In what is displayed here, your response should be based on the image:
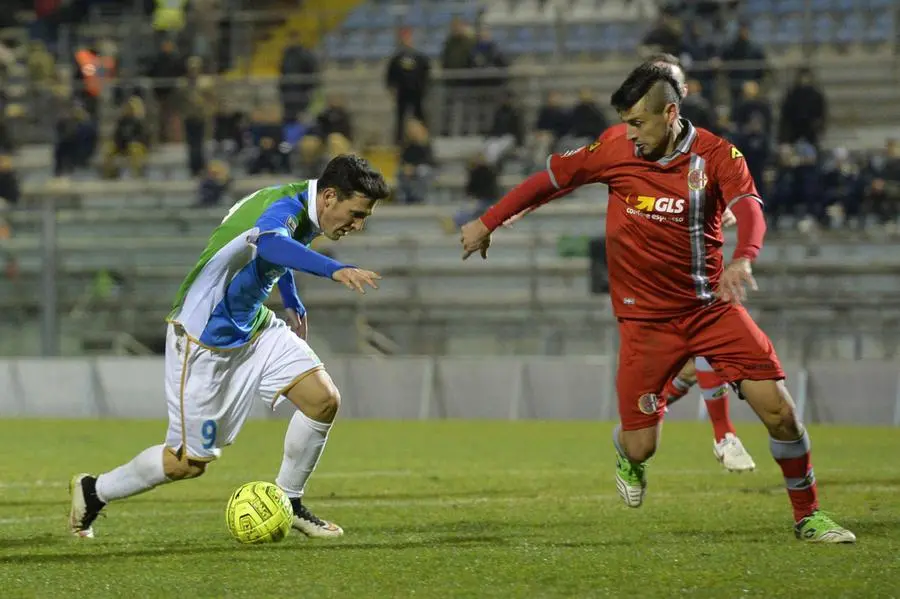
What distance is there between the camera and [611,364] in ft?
57.1

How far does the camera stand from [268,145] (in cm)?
2277

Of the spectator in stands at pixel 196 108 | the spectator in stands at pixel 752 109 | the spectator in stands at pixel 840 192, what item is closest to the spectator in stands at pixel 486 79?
the spectator in stands at pixel 752 109

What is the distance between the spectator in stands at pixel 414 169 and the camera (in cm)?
2127

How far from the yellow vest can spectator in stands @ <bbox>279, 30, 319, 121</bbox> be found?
305cm

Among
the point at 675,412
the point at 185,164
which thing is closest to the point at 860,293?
the point at 675,412

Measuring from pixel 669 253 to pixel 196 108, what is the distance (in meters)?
17.2

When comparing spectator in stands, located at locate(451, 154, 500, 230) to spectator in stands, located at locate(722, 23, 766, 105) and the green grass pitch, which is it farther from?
the green grass pitch

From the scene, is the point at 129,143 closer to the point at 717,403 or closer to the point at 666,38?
the point at 666,38

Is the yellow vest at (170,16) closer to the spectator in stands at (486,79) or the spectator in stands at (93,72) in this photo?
the spectator in stands at (93,72)

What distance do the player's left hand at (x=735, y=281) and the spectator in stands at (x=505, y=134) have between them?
1456 cm

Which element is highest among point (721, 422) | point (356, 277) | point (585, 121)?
point (356, 277)

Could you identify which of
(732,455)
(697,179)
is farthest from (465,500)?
(697,179)

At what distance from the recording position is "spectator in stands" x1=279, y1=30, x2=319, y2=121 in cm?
2383

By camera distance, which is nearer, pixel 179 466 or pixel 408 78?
pixel 179 466
